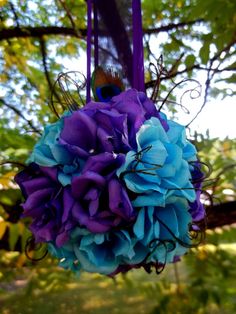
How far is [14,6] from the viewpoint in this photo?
1641 mm

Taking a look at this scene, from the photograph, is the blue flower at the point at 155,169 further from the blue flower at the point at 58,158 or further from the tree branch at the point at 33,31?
the tree branch at the point at 33,31

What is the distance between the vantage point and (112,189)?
448 mm

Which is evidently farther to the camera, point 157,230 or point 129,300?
point 129,300

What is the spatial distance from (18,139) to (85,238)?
37.4 inches

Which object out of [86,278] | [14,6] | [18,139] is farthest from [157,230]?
[86,278]

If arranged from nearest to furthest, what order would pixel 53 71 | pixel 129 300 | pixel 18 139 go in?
pixel 18 139 → pixel 53 71 → pixel 129 300

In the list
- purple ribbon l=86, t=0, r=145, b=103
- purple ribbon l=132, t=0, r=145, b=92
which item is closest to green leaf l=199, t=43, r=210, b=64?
purple ribbon l=86, t=0, r=145, b=103

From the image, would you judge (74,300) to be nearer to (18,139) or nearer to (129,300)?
(129,300)

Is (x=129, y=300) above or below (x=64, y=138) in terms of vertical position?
below

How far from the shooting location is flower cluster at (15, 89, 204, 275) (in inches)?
18.0

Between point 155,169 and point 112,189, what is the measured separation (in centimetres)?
5

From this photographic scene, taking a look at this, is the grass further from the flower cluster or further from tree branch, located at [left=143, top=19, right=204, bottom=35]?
the flower cluster

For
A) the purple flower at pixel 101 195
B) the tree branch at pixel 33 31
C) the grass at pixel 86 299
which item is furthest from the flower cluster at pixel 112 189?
the grass at pixel 86 299

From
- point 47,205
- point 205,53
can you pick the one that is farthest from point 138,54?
point 205,53
